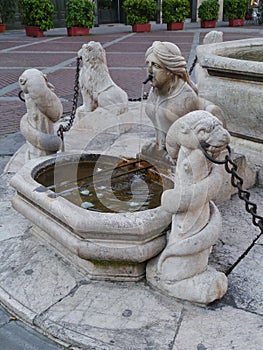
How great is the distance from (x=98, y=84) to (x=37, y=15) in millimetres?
13917

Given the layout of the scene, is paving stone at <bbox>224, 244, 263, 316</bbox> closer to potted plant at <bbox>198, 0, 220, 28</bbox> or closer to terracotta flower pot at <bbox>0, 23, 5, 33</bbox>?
terracotta flower pot at <bbox>0, 23, 5, 33</bbox>

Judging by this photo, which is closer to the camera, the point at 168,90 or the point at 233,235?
the point at 233,235

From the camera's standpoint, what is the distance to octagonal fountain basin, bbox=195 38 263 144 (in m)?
4.23

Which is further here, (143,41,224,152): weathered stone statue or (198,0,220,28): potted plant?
(198,0,220,28): potted plant

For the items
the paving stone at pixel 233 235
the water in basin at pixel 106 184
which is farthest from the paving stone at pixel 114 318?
the water in basin at pixel 106 184

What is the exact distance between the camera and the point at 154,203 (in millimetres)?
3576

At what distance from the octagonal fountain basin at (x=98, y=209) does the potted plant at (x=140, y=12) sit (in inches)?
680

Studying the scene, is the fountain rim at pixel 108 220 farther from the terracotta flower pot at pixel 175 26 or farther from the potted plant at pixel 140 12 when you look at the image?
the terracotta flower pot at pixel 175 26

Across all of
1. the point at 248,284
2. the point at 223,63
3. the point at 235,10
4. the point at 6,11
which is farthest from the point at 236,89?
the point at 235,10

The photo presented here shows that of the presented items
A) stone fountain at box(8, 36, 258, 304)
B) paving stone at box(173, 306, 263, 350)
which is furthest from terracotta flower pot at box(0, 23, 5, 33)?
paving stone at box(173, 306, 263, 350)

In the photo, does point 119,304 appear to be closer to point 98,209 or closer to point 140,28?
point 98,209

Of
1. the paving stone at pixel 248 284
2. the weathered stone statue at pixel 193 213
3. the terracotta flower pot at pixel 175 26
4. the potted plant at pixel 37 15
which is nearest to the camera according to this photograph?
the weathered stone statue at pixel 193 213

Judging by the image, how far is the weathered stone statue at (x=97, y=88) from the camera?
575cm

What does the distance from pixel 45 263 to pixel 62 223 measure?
345 mm
